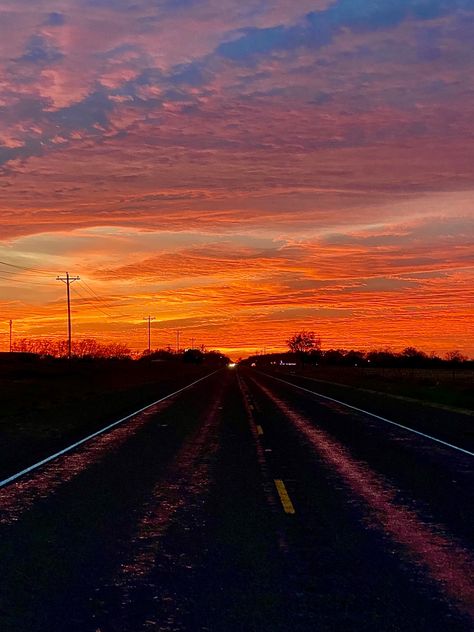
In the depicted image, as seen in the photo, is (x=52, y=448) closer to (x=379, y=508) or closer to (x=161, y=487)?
(x=161, y=487)

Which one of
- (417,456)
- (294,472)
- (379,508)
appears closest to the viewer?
(379,508)

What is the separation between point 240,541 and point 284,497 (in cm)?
261

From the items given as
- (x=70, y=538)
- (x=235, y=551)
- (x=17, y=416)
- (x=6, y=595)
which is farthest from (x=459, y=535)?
(x=17, y=416)

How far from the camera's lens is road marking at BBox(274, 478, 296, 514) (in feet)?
31.1

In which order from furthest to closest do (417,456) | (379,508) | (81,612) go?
(417,456) < (379,508) < (81,612)

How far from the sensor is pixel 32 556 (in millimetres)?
7176

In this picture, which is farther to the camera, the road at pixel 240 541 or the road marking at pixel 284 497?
the road marking at pixel 284 497

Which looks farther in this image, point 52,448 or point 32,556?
point 52,448

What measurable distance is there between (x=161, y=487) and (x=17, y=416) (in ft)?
53.7

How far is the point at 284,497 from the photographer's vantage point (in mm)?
10352

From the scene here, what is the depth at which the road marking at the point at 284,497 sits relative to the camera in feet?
31.1

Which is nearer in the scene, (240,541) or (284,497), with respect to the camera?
(240,541)

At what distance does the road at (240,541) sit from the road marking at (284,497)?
0.04 metres

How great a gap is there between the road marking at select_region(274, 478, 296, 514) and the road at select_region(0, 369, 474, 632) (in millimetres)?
43
